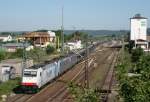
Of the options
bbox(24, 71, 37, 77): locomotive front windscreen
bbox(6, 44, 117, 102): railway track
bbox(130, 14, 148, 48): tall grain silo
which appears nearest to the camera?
bbox(6, 44, 117, 102): railway track

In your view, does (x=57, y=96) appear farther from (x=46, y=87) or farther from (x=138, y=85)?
(x=138, y=85)

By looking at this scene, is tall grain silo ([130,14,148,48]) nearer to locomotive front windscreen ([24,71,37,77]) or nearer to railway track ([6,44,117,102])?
railway track ([6,44,117,102])

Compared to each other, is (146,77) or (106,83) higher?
(146,77)

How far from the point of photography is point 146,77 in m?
13.5

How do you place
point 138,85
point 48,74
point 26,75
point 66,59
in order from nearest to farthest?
point 138,85 < point 26,75 < point 48,74 < point 66,59

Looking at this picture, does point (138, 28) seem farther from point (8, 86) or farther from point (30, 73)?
point (30, 73)

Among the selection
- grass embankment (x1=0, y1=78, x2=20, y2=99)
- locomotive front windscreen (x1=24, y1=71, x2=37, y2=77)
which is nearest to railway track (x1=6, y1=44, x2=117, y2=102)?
locomotive front windscreen (x1=24, y1=71, x2=37, y2=77)


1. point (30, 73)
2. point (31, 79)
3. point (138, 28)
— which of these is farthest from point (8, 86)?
point (138, 28)

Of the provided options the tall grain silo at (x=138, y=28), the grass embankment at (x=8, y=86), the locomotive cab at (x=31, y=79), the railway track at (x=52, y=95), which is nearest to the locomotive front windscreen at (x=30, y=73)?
the locomotive cab at (x=31, y=79)

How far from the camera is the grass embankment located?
3754cm

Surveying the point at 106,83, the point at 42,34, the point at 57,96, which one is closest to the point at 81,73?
the point at 106,83

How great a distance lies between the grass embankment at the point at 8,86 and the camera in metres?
37.5

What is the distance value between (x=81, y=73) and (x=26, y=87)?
2132 cm

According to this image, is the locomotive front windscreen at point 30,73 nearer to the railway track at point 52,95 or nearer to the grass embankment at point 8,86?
the railway track at point 52,95
